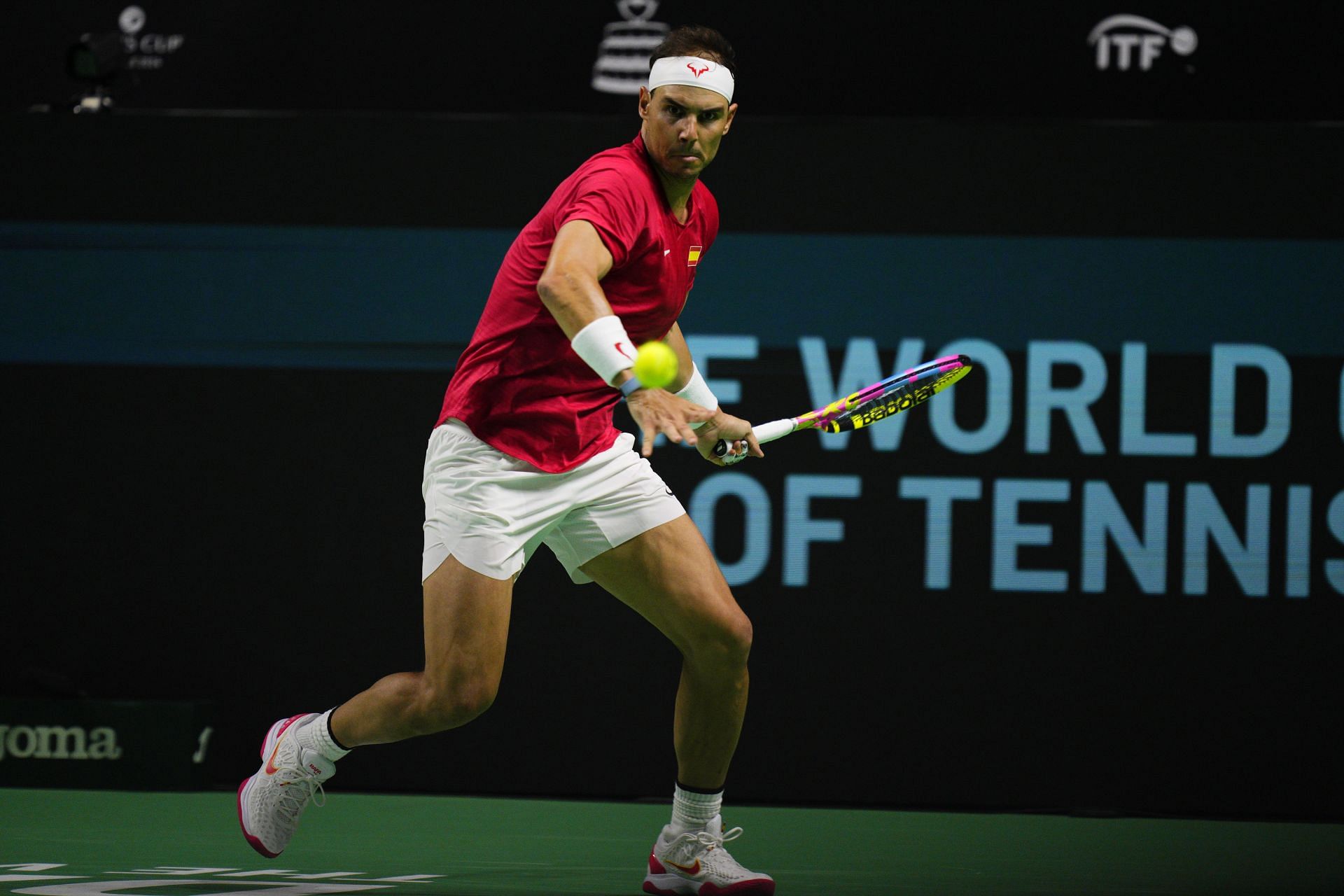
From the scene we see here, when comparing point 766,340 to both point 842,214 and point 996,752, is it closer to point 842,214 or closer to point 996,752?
point 842,214

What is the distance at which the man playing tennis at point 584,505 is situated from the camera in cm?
316

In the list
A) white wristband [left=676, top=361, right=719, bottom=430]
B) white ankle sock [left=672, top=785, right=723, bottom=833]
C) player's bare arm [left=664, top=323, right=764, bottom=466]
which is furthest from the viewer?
white wristband [left=676, top=361, right=719, bottom=430]

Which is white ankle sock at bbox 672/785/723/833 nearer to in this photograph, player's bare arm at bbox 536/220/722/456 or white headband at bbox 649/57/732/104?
player's bare arm at bbox 536/220/722/456

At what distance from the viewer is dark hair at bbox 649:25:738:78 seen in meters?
3.23

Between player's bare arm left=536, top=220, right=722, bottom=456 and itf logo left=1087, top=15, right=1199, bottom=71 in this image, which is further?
itf logo left=1087, top=15, right=1199, bottom=71

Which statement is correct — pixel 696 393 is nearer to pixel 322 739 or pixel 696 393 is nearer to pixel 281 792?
pixel 322 739

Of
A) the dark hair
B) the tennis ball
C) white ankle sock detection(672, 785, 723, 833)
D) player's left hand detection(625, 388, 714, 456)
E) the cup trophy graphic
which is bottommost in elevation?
white ankle sock detection(672, 785, 723, 833)

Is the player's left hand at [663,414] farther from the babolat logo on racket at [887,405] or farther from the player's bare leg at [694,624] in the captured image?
the babolat logo on racket at [887,405]

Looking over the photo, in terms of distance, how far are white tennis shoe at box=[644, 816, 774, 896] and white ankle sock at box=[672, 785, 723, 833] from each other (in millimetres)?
13

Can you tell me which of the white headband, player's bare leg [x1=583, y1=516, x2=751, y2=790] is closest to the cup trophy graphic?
the white headband

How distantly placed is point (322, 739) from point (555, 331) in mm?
949

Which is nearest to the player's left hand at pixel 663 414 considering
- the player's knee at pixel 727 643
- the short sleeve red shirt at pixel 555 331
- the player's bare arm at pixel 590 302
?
the player's bare arm at pixel 590 302

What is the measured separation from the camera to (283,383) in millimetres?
5145

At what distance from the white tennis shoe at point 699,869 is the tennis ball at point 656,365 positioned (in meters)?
1.12
